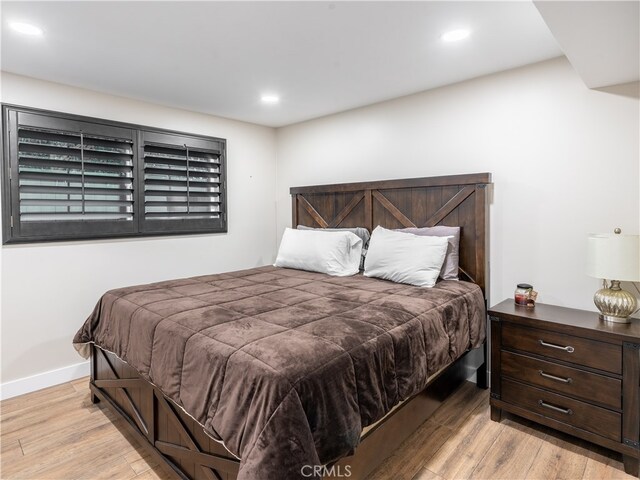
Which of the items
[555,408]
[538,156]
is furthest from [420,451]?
[538,156]

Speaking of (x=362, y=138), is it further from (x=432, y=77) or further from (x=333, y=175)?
(x=432, y=77)

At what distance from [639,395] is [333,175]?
305 centimetres

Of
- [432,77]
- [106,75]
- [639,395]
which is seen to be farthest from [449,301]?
[106,75]

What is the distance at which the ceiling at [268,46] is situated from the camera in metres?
1.95

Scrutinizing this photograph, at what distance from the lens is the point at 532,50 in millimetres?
2438

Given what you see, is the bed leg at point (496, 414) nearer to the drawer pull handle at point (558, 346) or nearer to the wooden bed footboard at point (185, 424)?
the wooden bed footboard at point (185, 424)

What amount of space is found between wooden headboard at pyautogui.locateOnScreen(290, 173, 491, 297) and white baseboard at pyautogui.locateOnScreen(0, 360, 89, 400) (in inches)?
102

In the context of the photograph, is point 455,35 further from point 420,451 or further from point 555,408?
point 420,451

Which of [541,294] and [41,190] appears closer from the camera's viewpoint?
[541,294]

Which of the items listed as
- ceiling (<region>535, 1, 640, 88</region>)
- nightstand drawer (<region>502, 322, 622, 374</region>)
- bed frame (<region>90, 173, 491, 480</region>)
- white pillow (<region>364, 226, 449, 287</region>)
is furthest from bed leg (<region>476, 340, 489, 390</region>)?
ceiling (<region>535, 1, 640, 88</region>)

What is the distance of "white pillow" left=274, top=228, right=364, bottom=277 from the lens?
3.22 meters

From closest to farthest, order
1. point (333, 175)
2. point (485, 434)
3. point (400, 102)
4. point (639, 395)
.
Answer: point (639, 395), point (485, 434), point (400, 102), point (333, 175)

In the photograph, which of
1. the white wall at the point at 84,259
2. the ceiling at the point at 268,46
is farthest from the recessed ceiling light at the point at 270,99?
the white wall at the point at 84,259

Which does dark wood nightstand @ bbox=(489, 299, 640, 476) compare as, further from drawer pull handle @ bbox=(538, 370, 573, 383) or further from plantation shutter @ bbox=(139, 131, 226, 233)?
plantation shutter @ bbox=(139, 131, 226, 233)
